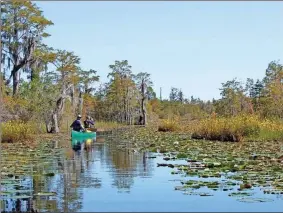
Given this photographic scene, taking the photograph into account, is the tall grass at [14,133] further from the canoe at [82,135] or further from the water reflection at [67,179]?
the water reflection at [67,179]

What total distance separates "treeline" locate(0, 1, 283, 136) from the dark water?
627 inches

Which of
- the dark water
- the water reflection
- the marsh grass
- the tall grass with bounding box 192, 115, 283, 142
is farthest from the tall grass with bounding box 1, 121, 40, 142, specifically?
the marsh grass

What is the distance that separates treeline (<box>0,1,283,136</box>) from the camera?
109 feet

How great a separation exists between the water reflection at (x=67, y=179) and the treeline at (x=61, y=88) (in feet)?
43.0

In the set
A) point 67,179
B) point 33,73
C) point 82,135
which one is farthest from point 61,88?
point 67,179

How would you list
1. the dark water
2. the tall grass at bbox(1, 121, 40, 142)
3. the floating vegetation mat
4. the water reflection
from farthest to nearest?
the tall grass at bbox(1, 121, 40, 142) → the floating vegetation mat → the water reflection → the dark water

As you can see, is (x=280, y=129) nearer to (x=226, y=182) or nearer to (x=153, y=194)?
(x=226, y=182)

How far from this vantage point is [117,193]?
8883 millimetres

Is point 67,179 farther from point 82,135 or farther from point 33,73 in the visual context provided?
point 33,73

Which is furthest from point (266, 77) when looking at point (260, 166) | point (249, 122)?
point (260, 166)

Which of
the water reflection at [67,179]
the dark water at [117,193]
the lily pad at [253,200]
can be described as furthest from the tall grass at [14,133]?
the lily pad at [253,200]

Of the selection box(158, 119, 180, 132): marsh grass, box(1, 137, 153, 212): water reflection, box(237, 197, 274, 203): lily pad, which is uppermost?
box(158, 119, 180, 132): marsh grass

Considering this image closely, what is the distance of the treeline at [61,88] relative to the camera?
33.1 metres

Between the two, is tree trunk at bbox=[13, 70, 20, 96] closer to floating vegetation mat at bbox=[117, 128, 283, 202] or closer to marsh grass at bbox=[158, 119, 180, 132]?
marsh grass at bbox=[158, 119, 180, 132]
